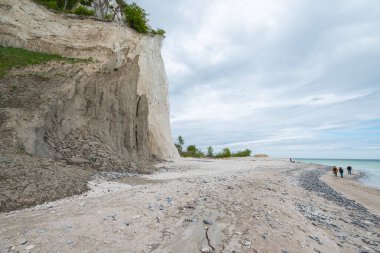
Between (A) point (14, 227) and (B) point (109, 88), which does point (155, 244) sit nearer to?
(A) point (14, 227)

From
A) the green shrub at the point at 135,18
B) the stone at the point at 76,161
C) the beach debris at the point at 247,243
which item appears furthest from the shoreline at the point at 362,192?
the green shrub at the point at 135,18

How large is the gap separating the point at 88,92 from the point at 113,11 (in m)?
22.6

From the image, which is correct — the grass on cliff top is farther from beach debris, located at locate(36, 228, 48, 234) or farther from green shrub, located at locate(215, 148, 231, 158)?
green shrub, located at locate(215, 148, 231, 158)

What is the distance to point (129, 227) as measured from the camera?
6488 mm

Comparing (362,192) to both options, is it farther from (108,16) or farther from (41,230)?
(108,16)

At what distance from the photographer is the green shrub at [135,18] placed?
108 ft

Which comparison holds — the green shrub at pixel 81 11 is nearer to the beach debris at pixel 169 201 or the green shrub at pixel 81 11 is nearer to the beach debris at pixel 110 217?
the beach debris at pixel 169 201

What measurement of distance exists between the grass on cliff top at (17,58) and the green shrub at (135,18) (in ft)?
44.5

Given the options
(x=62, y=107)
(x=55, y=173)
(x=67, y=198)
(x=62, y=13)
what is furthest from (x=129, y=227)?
(x=62, y=13)

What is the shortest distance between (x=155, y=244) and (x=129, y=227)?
1031 millimetres

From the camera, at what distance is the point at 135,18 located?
32.8 m

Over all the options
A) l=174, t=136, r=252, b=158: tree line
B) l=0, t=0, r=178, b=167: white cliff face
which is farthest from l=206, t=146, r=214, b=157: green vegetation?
l=0, t=0, r=178, b=167: white cliff face

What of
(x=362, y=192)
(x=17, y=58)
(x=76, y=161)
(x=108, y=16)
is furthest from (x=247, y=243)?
(x=108, y=16)

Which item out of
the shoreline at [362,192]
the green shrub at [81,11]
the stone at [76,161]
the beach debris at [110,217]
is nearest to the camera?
the beach debris at [110,217]
